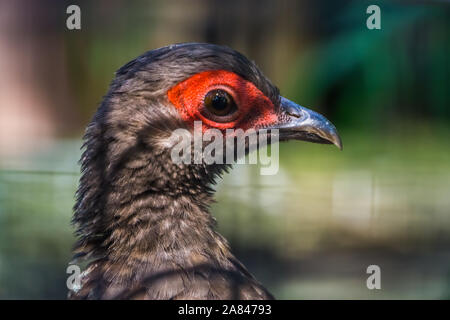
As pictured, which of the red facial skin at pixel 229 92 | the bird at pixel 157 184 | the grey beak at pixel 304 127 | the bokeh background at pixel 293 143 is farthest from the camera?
the bokeh background at pixel 293 143

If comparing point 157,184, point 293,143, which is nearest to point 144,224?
point 157,184

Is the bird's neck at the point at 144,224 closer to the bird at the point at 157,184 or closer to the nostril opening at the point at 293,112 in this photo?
the bird at the point at 157,184

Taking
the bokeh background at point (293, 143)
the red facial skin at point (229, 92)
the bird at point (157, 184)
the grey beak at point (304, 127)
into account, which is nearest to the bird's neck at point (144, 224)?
the bird at point (157, 184)

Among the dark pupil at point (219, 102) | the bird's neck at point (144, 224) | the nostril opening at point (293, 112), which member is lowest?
the bird's neck at point (144, 224)

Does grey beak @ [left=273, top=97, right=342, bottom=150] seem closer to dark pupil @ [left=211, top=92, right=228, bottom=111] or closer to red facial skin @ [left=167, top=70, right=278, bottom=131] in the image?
red facial skin @ [left=167, top=70, right=278, bottom=131]

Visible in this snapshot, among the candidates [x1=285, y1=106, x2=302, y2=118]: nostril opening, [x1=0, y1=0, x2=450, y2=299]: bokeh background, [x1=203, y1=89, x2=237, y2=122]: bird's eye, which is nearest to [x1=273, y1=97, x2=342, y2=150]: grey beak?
[x1=285, y1=106, x2=302, y2=118]: nostril opening

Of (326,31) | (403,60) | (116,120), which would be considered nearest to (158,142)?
(116,120)

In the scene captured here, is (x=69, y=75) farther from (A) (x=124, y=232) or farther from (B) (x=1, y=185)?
(A) (x=124, y=232)

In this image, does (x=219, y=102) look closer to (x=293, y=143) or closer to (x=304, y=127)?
(x=304, y=127)
